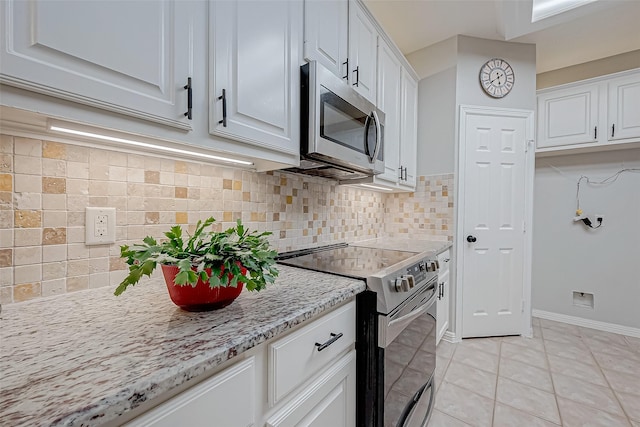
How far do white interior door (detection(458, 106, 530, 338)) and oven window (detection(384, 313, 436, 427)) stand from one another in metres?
1.16

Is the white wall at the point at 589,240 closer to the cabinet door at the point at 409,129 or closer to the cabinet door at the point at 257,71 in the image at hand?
the cabinet door at the point at 409,129

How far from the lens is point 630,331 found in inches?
102

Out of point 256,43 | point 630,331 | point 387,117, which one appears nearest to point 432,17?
point 387,117

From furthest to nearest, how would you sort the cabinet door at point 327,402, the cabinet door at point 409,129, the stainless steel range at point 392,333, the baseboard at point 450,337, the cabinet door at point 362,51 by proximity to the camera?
the baseboard at point 450,337 → the cabinet door at point 409,129 → the cabinet door at point 362,51 → the stainless steel range at point 392,333 → the cabinet door at point 327,402

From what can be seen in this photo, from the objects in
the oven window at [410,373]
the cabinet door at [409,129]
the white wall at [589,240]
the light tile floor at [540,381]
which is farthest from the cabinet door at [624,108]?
the oven window at [410,373]

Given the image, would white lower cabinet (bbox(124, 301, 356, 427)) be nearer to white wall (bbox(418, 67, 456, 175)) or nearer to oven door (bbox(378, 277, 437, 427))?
oven door (bbox(378, 277, 437, 427))

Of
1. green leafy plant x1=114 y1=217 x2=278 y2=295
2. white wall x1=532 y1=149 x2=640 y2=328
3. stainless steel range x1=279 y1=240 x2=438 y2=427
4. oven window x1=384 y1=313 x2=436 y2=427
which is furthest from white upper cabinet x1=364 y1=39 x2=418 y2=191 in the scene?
white wall x1=532 y1=149 x2=640 y2=328

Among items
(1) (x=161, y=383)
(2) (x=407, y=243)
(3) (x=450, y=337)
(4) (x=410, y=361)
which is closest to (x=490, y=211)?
(2) (x=407, y=243)

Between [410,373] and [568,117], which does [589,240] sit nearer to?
[568,117]

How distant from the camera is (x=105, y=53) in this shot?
639 millimetres

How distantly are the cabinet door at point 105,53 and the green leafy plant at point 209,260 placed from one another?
1.09 feet

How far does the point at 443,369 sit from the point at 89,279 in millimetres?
2147

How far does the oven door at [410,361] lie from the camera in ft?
3.44

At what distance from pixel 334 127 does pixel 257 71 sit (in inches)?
16.6
